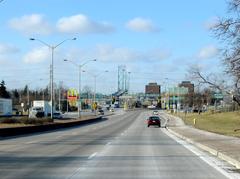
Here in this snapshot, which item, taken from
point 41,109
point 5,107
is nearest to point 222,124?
point 41,109

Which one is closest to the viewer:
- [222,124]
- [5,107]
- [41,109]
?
[222,124]

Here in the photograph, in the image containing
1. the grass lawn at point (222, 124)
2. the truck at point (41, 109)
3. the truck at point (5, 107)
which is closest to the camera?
the grass lawn at point (222, 124)

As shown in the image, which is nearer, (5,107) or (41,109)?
(5,107)

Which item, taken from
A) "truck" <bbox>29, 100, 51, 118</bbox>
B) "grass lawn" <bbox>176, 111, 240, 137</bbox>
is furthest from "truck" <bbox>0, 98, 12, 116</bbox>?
"grass lawn" <bbox>176, 111, 240, 137</bbox>

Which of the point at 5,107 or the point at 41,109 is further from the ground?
the point at 5,107

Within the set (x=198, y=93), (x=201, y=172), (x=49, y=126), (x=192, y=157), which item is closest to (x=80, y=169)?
(x=201, y=172)

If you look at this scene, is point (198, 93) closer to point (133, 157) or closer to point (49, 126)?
point (49, 126)

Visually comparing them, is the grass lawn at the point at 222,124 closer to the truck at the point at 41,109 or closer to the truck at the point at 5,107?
the truck at the point at 41,109

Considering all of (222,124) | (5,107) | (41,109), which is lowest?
(222,124)

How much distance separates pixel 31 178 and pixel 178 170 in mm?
4690

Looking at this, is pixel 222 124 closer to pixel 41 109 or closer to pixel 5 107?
pixel 41 109

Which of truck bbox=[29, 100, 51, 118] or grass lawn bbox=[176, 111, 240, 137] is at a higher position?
truck bbox=[29, 100, 51, 118]

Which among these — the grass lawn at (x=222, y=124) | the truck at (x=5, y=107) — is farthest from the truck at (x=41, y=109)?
the grass lawn at (x=222, y=124)

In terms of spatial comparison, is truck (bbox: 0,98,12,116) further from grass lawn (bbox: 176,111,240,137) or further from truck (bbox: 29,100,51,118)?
grass lawn (bbox: 176,111,240,137)
